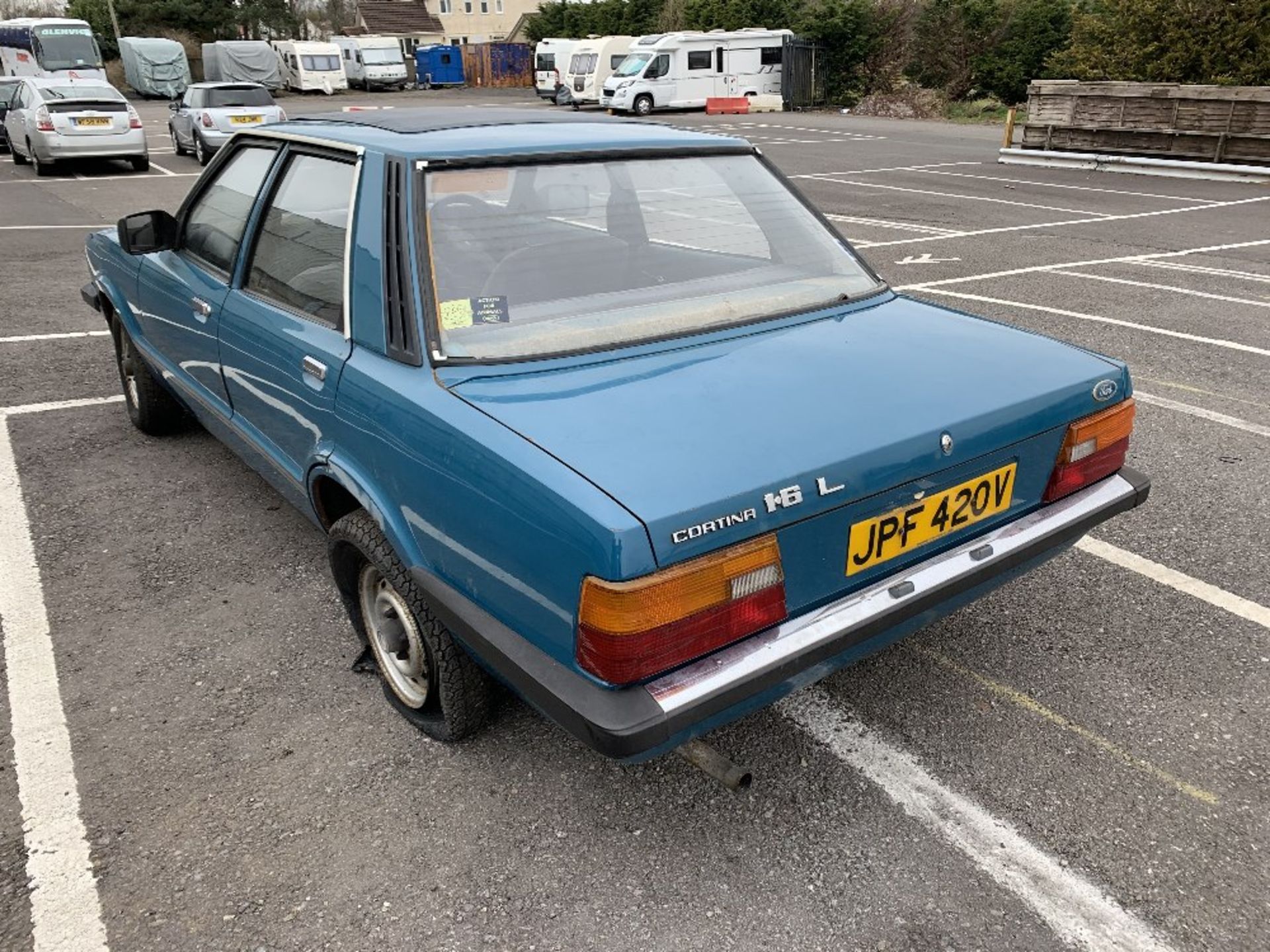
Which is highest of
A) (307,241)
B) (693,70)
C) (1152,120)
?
(693,70)

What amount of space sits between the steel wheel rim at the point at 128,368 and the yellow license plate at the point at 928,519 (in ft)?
12.8

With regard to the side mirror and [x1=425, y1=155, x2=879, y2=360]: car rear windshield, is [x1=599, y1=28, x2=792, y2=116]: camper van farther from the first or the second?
[x1=425, y1=155, x2=879, y2=360]: car rear windshield

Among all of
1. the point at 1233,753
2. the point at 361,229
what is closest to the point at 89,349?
the point at 361,229

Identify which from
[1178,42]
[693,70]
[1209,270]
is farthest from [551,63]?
[1209,270]

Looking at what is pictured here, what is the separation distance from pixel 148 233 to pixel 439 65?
49.4 m

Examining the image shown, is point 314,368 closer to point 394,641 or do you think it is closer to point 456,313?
point 456,313

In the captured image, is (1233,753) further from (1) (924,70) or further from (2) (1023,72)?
(1) (924,70)

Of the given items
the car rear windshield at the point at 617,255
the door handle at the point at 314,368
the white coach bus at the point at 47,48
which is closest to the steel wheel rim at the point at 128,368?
the door handle at the point at 314,368

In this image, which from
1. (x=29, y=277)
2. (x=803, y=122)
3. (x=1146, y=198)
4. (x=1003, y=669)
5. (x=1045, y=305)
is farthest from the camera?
(x=803, y=122)

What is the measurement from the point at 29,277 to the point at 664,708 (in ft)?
30.1

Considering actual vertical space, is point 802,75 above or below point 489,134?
below

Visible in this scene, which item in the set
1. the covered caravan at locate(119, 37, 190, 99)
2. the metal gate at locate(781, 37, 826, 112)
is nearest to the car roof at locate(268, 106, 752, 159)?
the metal gate at locate(781, 37, 826, 112)

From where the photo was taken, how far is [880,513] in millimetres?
2121

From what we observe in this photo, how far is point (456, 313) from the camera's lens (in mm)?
2396
